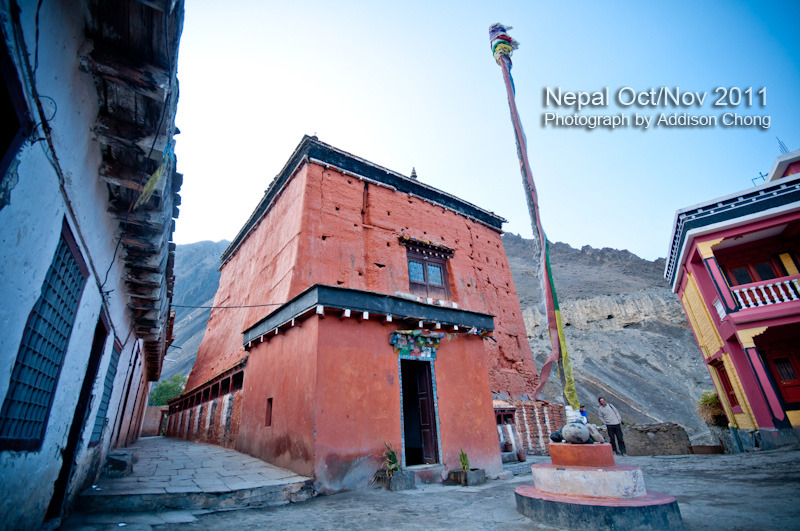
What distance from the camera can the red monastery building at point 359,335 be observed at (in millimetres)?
7348

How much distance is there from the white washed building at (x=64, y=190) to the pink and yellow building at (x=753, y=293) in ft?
49.9

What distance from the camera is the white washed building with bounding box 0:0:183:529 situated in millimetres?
2422

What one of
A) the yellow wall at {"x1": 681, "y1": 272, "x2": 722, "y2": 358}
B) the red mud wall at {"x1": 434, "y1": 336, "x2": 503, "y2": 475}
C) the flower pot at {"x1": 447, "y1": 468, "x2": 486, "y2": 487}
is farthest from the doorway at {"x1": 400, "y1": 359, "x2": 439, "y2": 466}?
the yellow wall at {"x1": 681, "y1": 272, "x2": 722, "y2": 358}

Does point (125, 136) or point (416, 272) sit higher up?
point (416, 272)

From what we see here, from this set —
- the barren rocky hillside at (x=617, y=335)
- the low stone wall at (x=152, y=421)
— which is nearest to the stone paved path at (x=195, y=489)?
the barren rocky hillside at (x=617, y=335)

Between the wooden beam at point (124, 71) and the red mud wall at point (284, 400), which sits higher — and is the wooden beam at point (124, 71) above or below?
above

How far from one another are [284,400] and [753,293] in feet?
46.8

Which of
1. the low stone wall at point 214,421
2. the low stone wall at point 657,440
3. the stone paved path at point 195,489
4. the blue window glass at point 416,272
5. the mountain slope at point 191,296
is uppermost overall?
the mountain slope at point 191,296

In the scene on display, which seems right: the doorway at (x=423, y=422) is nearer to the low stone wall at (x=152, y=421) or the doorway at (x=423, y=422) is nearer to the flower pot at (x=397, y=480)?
the flower pot at (x=397, y=480)

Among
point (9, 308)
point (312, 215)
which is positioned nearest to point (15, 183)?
point (9, 308)

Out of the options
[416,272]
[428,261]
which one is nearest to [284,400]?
[416,272]

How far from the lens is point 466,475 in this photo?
7648 mm

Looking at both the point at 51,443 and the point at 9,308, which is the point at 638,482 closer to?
the point at 9,308

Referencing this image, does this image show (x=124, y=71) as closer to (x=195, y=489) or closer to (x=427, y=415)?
(x=195, y=489)
